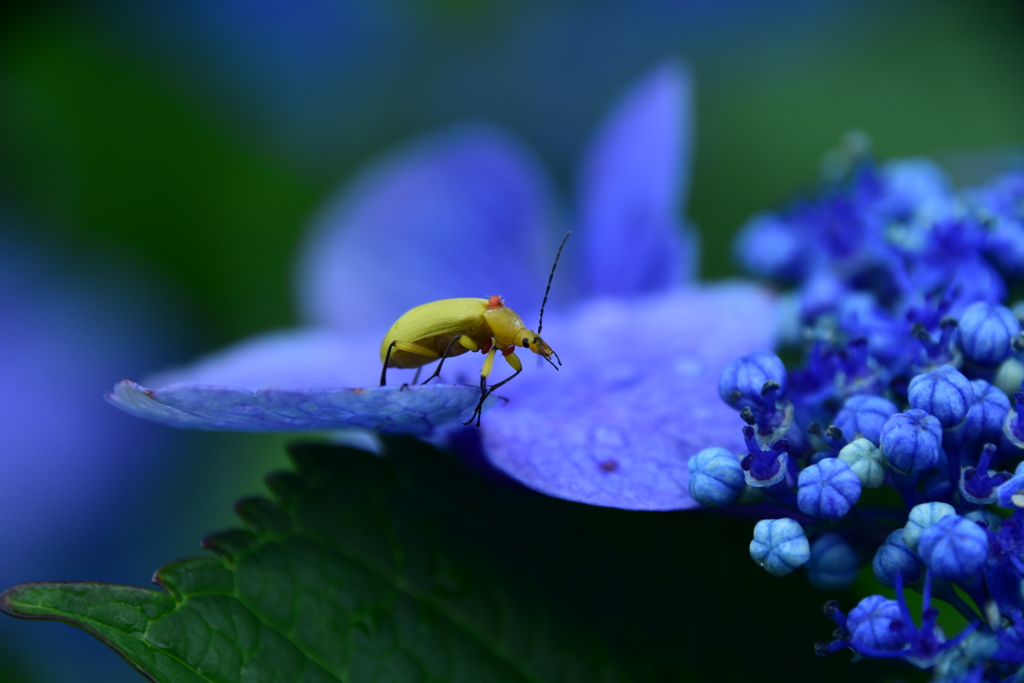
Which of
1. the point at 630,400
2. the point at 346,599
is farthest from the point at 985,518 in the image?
the point at 346,599

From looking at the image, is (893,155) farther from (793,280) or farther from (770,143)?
(793,280)

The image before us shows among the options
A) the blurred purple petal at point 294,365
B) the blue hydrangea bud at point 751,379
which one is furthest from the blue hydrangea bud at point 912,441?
the blurred purple petal at point 294,365

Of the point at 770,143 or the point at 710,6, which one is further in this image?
the point at 710,6

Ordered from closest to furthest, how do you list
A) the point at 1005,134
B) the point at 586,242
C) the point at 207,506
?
the point at 586,242, the point at 207,506, the point at 1005,134

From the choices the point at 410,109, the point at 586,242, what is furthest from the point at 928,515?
the point at 410,109

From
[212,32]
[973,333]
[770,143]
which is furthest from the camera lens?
[212,32]

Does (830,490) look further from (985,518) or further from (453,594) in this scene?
(453,594)

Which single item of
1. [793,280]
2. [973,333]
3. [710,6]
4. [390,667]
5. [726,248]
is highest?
[710,6]

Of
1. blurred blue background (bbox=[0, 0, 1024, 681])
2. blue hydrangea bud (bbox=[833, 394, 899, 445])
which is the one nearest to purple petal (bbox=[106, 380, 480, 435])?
blue hydrangea bud (bbox=[833, 394, 899, 445])
